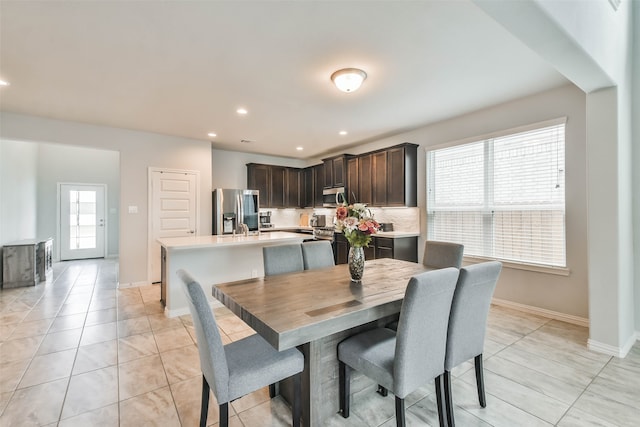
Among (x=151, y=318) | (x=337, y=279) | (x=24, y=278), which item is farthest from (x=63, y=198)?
(x=337, y=279)

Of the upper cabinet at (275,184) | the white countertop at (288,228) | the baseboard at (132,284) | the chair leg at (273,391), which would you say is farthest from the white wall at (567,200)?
the baseboard at (132,284)

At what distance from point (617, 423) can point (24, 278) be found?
293 inches

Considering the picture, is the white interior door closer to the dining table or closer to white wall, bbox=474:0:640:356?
the dining table

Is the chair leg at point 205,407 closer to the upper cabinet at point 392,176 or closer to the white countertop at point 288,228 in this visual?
the upper cabinet at point 392,176

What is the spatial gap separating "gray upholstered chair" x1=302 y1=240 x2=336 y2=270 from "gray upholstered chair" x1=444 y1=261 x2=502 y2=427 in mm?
1410

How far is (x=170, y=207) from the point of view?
210 inches

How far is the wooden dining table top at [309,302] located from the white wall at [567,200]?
2285mm

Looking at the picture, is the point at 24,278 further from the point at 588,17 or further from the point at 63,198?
the point at 588,17

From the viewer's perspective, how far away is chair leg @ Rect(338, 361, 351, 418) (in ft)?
5.95

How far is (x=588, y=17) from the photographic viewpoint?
202cm

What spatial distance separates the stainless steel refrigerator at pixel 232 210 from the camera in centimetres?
573

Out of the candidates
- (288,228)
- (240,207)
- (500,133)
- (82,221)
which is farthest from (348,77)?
(82,221)

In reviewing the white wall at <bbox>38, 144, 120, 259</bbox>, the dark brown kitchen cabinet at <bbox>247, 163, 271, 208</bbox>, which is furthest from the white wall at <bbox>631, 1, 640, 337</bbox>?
the white wall at <bbox>38, 144, 120, 259</bbox>

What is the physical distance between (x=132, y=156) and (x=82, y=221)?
4391 mm
